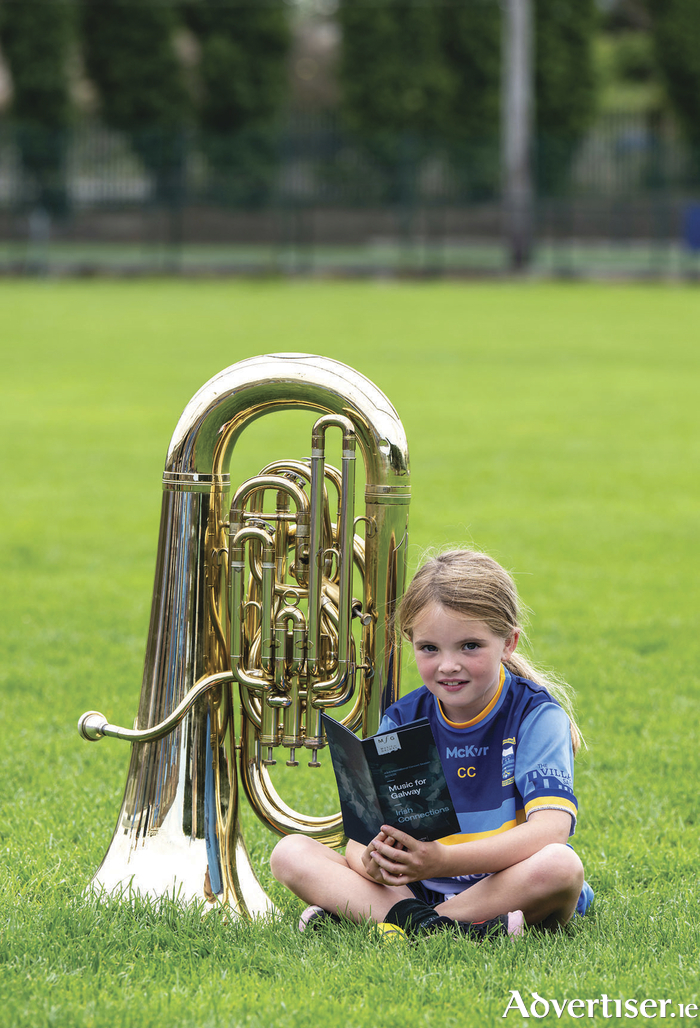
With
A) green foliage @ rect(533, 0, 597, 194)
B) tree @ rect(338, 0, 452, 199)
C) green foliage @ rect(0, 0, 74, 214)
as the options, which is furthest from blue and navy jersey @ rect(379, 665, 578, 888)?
green foliage @ rect(533, 0, 597, 194)

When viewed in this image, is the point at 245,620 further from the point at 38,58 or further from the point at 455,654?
the point at 38,58

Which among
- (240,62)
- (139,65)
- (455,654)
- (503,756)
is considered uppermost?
(240,62)

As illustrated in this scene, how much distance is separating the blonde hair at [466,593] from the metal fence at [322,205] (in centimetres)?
2715

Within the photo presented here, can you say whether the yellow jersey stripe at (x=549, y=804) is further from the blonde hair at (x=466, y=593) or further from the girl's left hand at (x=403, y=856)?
the blonde hair at (x=466, y=593)

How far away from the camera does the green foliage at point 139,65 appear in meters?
37.1

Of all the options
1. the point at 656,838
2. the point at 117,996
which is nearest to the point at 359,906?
the point at 117,996

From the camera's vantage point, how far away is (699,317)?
2131 centimetres

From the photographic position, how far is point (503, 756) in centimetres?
274

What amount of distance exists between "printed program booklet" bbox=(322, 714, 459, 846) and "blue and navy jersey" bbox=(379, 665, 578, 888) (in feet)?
0.64

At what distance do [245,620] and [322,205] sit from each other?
29.2 m

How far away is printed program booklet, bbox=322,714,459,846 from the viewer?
2.47m

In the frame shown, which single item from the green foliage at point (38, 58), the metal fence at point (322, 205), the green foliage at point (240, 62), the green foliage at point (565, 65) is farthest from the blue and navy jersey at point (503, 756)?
the green foliage at point (565, 65)

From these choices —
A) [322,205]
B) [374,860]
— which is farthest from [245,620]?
[322,205]

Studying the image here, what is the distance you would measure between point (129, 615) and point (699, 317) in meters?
17.1
